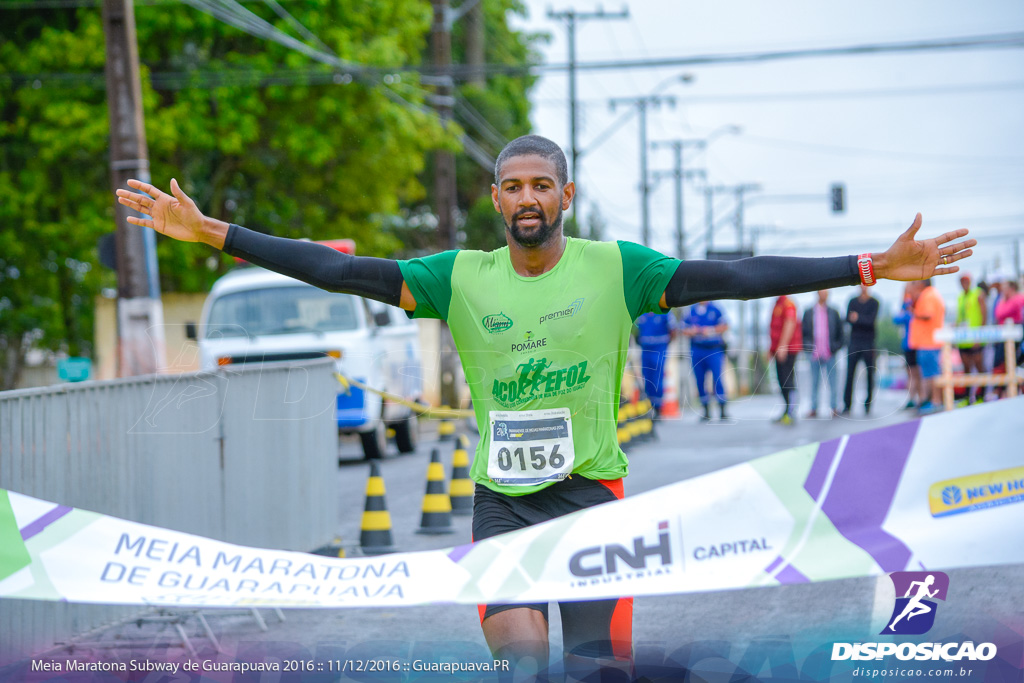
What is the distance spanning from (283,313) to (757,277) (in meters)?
13.3

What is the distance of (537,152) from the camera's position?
12.2 feet

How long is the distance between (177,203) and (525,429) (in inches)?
53.1

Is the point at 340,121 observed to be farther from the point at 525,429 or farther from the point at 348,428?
the point at 525,429

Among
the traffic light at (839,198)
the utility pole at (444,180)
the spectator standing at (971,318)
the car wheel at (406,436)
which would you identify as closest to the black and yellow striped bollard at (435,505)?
the car wheel at (406,436)

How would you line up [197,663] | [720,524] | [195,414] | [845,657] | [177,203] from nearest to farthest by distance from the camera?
[720,524], [845,657], [177,203], [197,663], [195,414]

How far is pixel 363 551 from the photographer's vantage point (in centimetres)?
870

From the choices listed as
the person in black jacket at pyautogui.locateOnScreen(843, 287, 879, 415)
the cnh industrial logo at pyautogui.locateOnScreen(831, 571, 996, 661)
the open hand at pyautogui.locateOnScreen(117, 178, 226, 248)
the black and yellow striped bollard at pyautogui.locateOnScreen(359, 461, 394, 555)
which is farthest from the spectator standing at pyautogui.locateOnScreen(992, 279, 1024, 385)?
the open hand at pyautogui.locateOnScreen(117, 178, 226, 248)

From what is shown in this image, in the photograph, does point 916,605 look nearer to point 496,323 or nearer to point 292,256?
point 496,323

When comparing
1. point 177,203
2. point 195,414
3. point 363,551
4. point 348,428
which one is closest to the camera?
point 177,203

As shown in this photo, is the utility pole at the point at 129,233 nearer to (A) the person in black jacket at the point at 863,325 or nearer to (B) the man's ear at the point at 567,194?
(A) the person in black jacket at the point at 863,325

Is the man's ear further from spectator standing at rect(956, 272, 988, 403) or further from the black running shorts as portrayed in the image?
spectator standing at rect(956, 272, 988, 403)

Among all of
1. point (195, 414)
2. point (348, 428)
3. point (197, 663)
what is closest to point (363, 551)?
point (195, 414)

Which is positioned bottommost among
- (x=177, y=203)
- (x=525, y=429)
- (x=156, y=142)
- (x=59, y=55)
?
(x=525, y=429)

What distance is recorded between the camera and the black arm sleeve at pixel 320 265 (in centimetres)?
381
